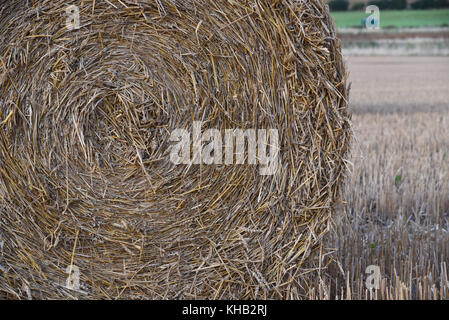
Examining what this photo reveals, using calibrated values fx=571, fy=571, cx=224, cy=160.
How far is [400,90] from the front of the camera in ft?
41.0

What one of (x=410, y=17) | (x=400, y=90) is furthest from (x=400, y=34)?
(x=400, y=90)

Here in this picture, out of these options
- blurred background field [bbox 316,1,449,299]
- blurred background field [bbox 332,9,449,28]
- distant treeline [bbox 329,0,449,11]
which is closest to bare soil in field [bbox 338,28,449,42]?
blurred background field [bbox 332,9,449,28]

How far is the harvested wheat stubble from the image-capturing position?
274 centimetres

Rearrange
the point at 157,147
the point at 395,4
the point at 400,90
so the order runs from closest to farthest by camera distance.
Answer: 1. the point at 157,147
2. the point at 400,90
3. the point at 395,4

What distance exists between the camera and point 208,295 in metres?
2.88

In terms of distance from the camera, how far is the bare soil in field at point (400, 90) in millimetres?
9797

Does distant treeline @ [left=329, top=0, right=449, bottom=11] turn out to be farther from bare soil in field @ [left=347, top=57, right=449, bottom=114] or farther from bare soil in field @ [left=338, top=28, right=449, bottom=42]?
bare soil in field @ [left=347, top=57, right=449, bottom=114]

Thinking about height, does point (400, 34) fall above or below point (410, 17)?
below

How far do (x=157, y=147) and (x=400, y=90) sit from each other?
10.7 meters

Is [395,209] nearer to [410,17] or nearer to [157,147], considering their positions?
[157,147]

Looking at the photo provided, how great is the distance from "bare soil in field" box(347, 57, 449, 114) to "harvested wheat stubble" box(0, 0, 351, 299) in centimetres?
669

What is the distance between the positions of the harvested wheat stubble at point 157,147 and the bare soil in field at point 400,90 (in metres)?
6.69

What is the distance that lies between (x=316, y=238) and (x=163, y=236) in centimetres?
76

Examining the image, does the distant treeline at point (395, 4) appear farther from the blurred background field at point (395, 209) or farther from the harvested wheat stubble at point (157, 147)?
the harvested wheat stubble at point (157, 147)
